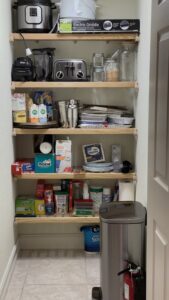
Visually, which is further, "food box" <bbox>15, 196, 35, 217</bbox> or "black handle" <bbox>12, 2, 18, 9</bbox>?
"food box" <bbox>15, 196, 35, 217</bbox>

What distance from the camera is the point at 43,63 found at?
3197 mm

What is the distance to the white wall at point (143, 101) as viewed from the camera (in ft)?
8.85

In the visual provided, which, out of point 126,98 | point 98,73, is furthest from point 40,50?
point 126,98

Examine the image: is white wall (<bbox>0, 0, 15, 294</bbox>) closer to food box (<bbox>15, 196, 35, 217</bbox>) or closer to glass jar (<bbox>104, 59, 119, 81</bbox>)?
food box (<bbox>15, 196, 35, 217</bbox>)

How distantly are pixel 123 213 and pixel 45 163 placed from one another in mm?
980

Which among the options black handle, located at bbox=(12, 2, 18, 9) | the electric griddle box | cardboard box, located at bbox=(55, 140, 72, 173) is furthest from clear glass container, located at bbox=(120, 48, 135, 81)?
black handle, located at bbox=(12, 2, 18, 9)

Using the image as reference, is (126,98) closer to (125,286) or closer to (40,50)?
(40,50)

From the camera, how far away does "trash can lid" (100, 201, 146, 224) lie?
2.42 meters

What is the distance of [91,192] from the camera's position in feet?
11.2

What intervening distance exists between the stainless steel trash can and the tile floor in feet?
1.20

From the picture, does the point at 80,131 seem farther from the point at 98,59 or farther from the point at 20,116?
the point at 98,59

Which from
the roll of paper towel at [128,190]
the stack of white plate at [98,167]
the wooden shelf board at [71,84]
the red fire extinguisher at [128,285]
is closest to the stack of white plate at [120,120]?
the wooden shelf board at [71,84]

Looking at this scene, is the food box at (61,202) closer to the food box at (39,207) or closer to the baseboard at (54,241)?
the food box at (39,207)

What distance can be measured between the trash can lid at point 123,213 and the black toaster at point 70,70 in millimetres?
1124
